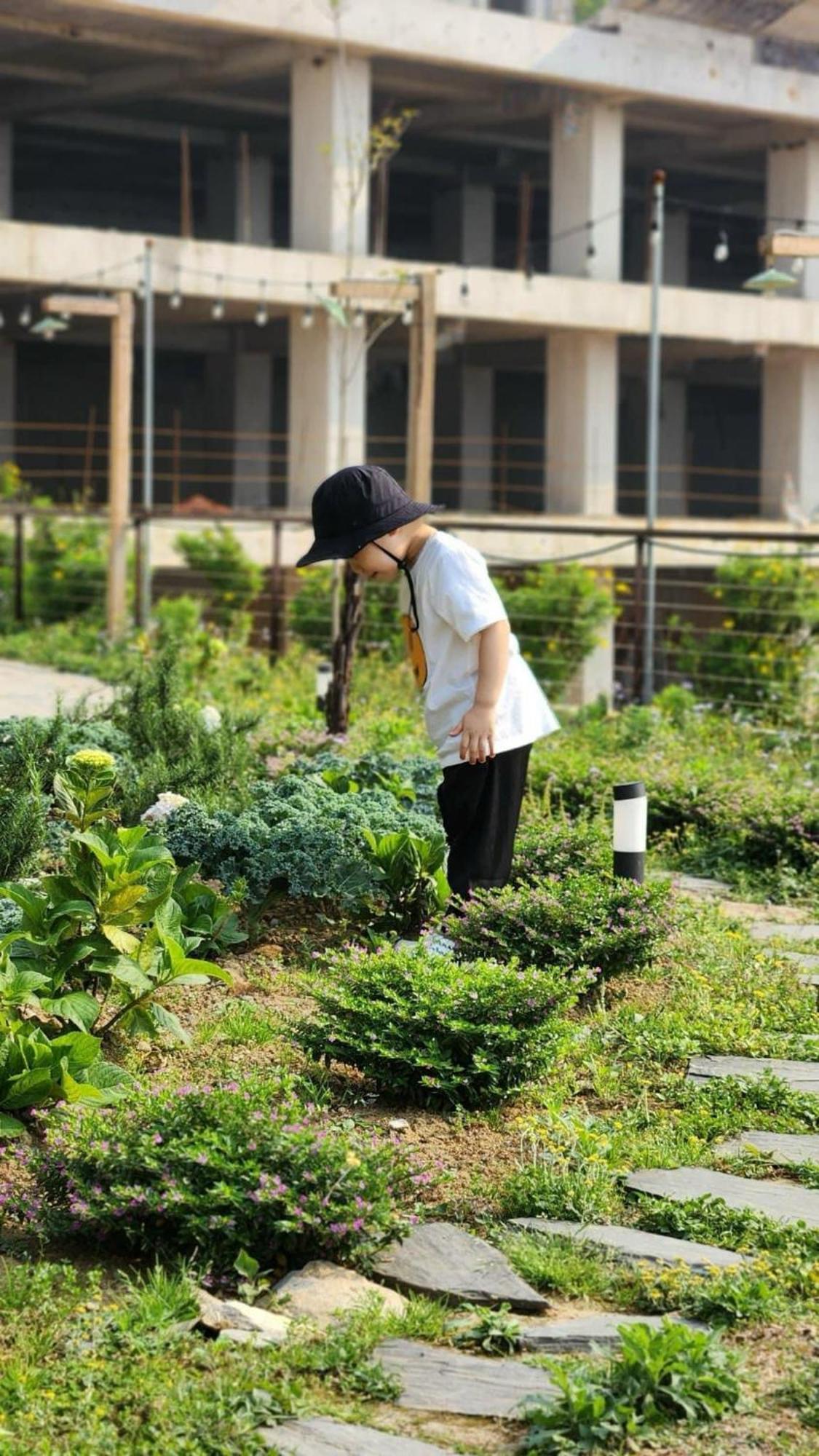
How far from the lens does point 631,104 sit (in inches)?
1334

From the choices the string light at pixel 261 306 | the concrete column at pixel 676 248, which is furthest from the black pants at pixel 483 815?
the concrete column at pixel 676 248

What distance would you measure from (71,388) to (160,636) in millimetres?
23607

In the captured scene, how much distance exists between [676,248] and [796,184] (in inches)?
169

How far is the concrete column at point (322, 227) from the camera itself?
96.1 feet

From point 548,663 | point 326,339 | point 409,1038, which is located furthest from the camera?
point 326,339

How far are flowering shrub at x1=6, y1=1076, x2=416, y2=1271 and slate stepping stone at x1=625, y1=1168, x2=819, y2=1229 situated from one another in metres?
0.53

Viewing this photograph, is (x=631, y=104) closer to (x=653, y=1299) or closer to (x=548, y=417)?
(x=548, y=417)

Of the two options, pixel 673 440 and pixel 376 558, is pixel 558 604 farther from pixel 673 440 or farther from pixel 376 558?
pixel 673 440

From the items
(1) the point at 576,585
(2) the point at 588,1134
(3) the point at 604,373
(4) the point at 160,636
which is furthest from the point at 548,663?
(3) the point at 604,373

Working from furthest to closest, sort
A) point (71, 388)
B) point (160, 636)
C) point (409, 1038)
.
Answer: point (71, 388), point (160, 636), point (409, 1038)

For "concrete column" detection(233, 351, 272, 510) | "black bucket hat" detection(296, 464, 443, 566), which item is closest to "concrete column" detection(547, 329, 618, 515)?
"concrete column" detection(233, 351, 272, 510)

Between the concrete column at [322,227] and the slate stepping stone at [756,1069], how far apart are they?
2435 centimetres

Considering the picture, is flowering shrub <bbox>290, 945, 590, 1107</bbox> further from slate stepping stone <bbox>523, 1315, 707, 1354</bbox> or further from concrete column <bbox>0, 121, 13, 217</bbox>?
concrete column <bbox>0, 121, 13, 217</bbox>

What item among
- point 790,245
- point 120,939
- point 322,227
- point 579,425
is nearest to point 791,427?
point 579,425
